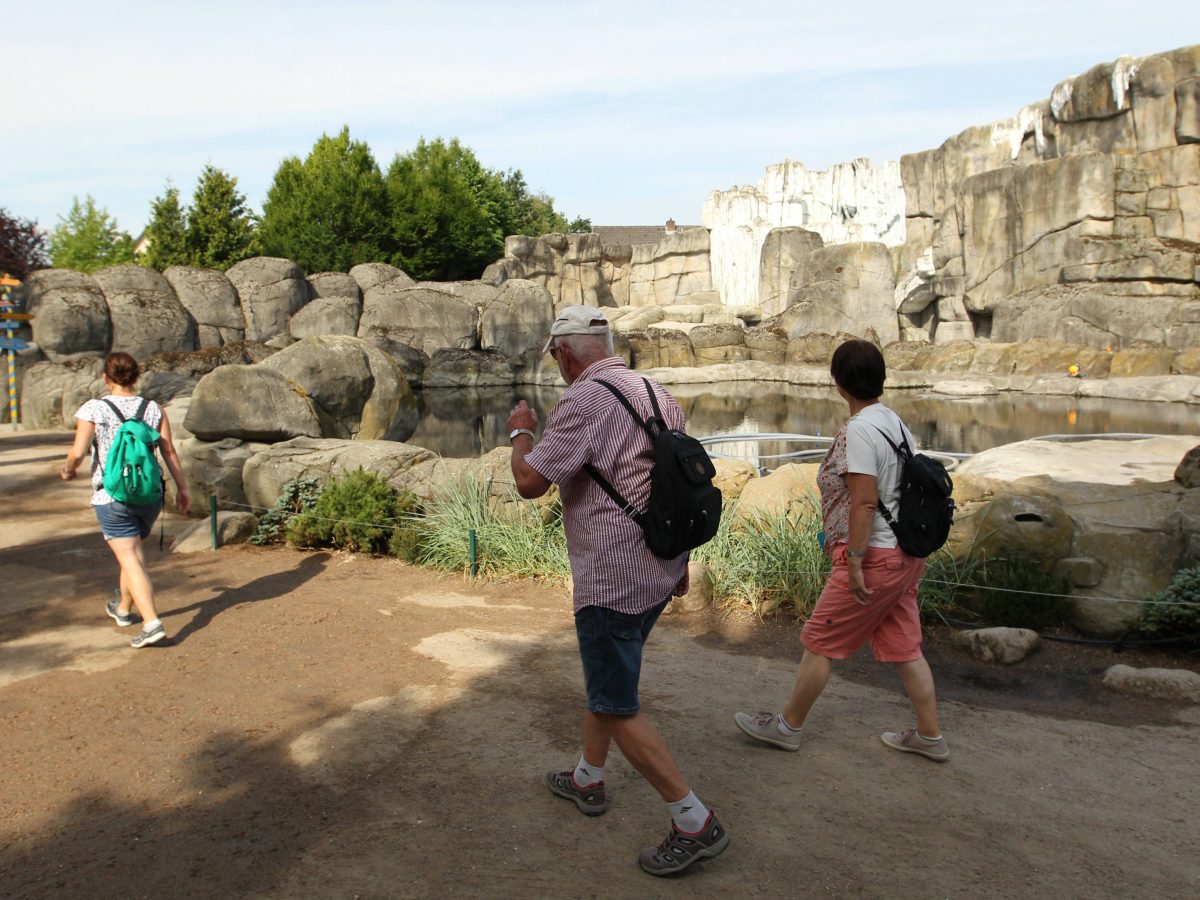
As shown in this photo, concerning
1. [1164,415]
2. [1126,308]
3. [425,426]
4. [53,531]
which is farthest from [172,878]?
[1126,308]

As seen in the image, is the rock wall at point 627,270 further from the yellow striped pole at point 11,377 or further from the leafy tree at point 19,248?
the yellow striped pole at point 11,377

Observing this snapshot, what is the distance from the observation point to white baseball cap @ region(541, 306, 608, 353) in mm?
3301

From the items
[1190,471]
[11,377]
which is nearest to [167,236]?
→ [11,377]

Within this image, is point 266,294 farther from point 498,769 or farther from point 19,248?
point 498,769

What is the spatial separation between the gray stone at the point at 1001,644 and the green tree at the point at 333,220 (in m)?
39.0

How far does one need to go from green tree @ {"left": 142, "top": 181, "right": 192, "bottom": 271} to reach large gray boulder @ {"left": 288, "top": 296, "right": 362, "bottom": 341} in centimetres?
961

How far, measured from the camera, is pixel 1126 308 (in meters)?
29.8

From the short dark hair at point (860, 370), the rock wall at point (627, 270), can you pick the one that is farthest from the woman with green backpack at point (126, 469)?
the rock wall at point (627, 270)

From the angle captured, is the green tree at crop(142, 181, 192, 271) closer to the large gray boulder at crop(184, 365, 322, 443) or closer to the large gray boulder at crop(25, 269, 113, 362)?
the large gray boulder at crop(25, 269, 113, 362)

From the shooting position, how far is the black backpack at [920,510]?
3.73 m

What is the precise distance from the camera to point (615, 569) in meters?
3.11

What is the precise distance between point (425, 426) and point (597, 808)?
18.1 m

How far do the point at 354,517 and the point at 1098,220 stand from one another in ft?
101

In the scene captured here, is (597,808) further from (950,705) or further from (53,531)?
(53,531)
